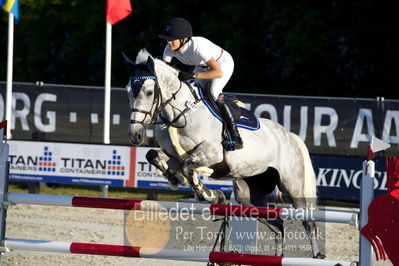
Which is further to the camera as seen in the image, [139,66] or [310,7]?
[310,7]

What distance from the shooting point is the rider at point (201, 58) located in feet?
20.6

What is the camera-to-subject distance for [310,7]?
65.2ft

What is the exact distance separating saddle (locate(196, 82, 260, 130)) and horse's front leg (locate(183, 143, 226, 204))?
38 cm

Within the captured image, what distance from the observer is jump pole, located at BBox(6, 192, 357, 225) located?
534 cm

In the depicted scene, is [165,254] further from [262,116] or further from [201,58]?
[262,116]

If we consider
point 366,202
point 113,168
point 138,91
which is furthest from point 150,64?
point 113,168

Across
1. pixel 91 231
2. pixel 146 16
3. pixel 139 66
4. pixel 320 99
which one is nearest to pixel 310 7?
pixel 146 16

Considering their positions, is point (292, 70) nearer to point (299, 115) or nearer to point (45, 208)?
point (299, 115)

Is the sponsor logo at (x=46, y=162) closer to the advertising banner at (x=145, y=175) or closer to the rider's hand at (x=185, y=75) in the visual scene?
the advertising banner at (x=145, y=175)

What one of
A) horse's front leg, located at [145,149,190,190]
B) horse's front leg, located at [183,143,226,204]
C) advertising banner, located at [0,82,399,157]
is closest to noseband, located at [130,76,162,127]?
horse's front leg, located at [145,149,190,190]

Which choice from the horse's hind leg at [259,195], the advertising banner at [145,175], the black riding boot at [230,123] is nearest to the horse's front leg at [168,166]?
the black riding boot at [230,123]

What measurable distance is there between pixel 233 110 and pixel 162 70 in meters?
0.82

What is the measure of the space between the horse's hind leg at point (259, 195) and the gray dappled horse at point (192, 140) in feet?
0.05

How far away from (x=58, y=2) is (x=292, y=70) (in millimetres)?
9817
